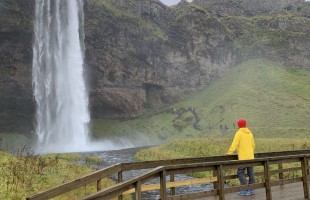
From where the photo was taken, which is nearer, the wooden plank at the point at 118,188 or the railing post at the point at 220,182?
the wooden plank at the point at 118,188

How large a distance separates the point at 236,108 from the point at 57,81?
46.0 metres

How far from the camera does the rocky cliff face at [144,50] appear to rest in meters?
83.7

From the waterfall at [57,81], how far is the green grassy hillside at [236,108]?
1346 cm

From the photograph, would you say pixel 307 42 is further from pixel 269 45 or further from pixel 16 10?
pixel 16 10

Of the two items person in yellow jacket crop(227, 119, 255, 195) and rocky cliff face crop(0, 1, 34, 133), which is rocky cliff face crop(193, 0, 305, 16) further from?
person in yellow jacket crop(227, 119, 255, 195)

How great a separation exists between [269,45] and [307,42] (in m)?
15.6

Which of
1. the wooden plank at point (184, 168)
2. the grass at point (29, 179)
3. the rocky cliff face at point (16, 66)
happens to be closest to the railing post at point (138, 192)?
the wooden plank at point (184, 168)

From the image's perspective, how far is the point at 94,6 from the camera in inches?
3937

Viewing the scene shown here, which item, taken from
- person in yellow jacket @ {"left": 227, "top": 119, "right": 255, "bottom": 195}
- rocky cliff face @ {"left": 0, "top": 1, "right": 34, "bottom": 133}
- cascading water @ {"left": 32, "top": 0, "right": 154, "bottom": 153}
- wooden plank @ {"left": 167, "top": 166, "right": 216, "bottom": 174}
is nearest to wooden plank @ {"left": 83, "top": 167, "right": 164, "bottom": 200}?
wooden plank @ {"left": 167, "top": 166, "right": 216, "bottom": 174}

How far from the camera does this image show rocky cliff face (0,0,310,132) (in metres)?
83.7

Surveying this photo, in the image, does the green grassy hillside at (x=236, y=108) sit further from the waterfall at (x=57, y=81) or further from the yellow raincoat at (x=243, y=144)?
the yellow raincoat at (x=243, y=144)

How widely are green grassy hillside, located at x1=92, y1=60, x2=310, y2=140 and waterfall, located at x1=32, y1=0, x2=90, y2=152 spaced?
1346cm

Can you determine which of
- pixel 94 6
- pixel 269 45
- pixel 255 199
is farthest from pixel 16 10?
pixel 269 45

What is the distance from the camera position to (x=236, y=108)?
9150 cm
